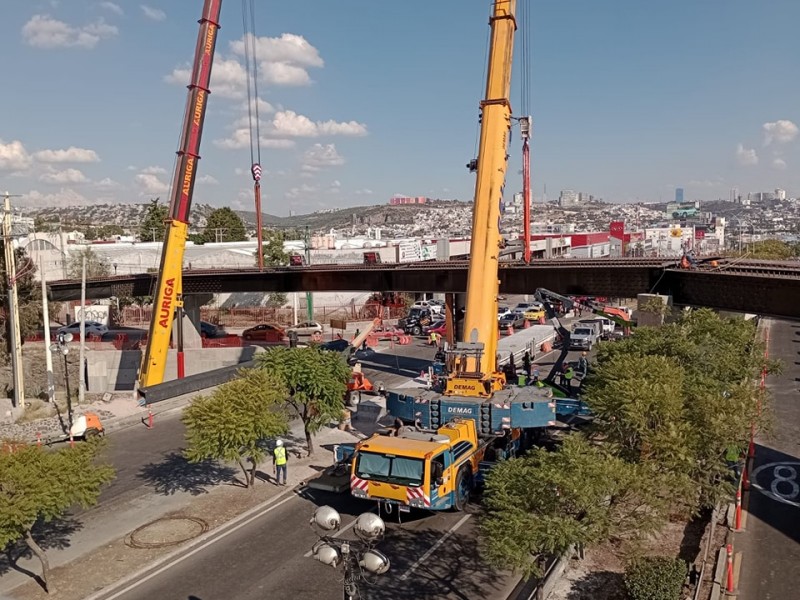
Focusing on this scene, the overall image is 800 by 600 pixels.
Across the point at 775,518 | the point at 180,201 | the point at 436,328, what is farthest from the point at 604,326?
the point at 775,518

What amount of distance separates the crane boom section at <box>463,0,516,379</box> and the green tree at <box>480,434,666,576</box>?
993 cm

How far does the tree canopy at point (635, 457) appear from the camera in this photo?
12.2 meters

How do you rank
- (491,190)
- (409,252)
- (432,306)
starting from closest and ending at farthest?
(491,190) < (432,306) < (409,252)

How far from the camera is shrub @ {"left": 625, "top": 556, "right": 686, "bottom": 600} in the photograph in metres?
13.0

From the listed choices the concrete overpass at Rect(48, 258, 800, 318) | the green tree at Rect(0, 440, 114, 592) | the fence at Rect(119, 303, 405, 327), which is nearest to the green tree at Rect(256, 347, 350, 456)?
the green tree at Rect(0, 440, 114, 592)

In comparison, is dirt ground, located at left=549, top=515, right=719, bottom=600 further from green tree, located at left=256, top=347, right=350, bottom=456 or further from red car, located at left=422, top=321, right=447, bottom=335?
red car, located at left=422, top=321, right=447, bottom=335

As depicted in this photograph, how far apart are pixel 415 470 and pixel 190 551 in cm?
643

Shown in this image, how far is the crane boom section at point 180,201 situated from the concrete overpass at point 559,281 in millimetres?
12128

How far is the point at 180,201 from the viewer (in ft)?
104

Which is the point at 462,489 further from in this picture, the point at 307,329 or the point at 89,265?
the point at 89,265

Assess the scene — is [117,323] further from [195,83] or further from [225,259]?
[195,83]

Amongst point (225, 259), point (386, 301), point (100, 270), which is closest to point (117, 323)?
point (100, 270)

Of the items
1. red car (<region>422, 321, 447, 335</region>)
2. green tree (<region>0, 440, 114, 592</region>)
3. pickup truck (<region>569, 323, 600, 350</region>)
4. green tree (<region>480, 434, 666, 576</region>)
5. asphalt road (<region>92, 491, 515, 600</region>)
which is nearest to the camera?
green tree (<region>480, 434, 666, 576</region>)

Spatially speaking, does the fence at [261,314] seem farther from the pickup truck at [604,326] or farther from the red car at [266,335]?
the pickup truck at [604,326]
